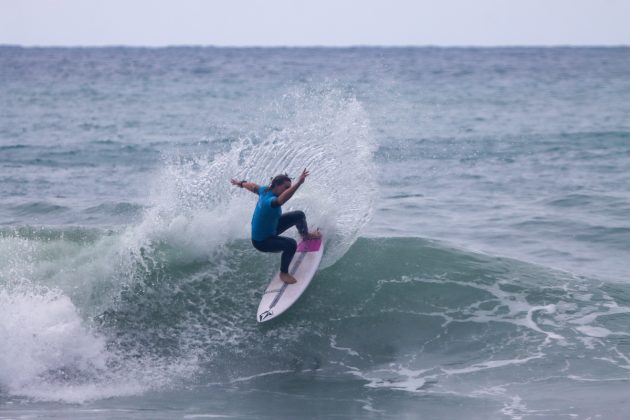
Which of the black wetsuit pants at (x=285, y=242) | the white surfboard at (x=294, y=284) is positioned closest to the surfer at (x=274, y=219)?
the black wetsuit pants at (x=285, y=242)

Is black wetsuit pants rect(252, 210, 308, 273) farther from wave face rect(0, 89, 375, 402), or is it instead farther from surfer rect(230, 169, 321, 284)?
wave face rect(0, 89, 375, 402)

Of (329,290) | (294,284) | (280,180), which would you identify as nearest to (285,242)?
(294,284)

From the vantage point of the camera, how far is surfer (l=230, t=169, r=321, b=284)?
31.6 ft

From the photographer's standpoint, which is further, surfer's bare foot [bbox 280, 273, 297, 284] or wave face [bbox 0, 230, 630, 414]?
surfer's bare foot [bbox 280, 273, 297, 284]

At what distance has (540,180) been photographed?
60.7 ft

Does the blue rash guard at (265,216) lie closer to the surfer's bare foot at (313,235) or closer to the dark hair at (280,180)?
the dark hair at (280,180)

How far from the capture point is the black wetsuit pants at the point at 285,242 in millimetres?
9945

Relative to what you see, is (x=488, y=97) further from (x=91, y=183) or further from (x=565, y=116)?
(x=91, y=183)

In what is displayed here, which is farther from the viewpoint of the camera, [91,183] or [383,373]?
[91,183]

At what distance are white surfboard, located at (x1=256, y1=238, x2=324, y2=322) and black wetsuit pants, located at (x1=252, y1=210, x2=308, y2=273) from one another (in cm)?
27

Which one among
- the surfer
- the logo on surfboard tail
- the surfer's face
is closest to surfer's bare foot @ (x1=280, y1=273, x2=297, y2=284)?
the surfer

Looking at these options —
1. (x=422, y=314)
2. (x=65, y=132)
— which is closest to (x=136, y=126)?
(x=65, y=132)

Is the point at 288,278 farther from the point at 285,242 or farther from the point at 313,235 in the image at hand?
the point at 313,235

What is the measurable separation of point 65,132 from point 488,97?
2082 cm
